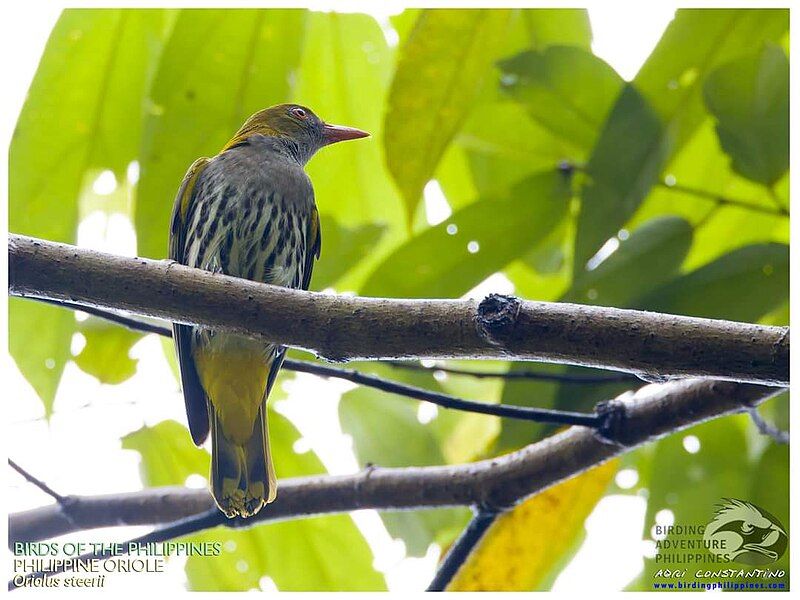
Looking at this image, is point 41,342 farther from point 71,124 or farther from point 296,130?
point 296,130

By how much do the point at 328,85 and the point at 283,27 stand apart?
22 cm

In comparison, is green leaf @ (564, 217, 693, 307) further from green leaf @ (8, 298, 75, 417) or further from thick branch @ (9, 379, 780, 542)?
green leaf @ (8, 298, 75, 417)

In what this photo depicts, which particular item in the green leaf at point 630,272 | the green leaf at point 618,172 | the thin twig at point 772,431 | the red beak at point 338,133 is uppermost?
the red beak at point 338,133

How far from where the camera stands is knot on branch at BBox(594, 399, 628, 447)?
1837mm

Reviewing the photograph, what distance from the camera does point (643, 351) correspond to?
139 cm

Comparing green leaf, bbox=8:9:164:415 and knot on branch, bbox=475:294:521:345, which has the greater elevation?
green leaf, bbox=8:9:164:415

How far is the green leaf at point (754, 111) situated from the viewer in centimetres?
192

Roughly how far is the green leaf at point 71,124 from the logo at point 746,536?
4.50 ft

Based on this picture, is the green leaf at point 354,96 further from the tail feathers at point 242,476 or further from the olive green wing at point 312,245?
the tail feathers at point 242,476

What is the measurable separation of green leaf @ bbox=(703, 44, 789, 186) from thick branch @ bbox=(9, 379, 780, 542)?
20.0 inches

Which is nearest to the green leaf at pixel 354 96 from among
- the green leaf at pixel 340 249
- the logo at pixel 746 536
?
the green leaf at pixel 340 249

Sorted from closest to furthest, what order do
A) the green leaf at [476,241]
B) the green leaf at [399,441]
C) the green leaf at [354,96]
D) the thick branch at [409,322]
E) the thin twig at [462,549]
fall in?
1. the thick branch at [409,322]
2. the thin twig at [462,549]
3. the green leaf at [476,241]
4. the green leaf at [399,441]
5. the green leaf at [354,96]

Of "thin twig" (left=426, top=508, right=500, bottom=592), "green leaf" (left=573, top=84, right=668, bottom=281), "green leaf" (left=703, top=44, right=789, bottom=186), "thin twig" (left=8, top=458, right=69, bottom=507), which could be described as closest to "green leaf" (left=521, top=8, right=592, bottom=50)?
"green leaf" (left=573, top=84, right=668, bottom=281)

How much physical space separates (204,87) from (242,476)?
848 millimetres
